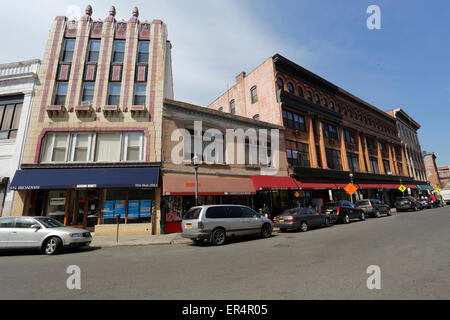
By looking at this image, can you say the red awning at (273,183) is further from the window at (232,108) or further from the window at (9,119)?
the window at (9,119)

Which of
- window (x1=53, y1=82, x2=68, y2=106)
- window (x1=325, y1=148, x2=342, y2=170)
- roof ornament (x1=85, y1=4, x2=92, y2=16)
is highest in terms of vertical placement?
roof ornament (x1=85, y1=4, x2=92, y2=16)

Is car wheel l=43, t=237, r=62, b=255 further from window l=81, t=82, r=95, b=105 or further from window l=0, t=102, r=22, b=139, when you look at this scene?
window l=81, t=82, r=95, b=105

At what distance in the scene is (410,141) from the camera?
159ft

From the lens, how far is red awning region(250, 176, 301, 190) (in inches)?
720

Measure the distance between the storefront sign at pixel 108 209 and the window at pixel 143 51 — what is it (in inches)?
440

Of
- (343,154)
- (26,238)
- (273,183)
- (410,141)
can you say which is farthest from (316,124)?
(410,141)

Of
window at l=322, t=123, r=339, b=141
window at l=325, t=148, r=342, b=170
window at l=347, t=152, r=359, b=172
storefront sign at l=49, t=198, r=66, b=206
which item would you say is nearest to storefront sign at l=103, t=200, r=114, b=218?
storefront sign at l=49, t=198, r=66, b=206

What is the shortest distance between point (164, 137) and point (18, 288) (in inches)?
475

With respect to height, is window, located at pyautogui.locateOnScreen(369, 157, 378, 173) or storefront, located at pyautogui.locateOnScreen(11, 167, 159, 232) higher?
window, located at pyautogui.locateOnScreen(369, 157, 378, 173)

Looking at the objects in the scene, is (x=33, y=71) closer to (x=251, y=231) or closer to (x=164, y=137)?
(x=164, y=137)

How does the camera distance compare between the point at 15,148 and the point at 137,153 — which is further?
the point at 137,153

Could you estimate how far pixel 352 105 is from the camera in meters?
34.0

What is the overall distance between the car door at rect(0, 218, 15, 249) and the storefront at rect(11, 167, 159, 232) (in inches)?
174
